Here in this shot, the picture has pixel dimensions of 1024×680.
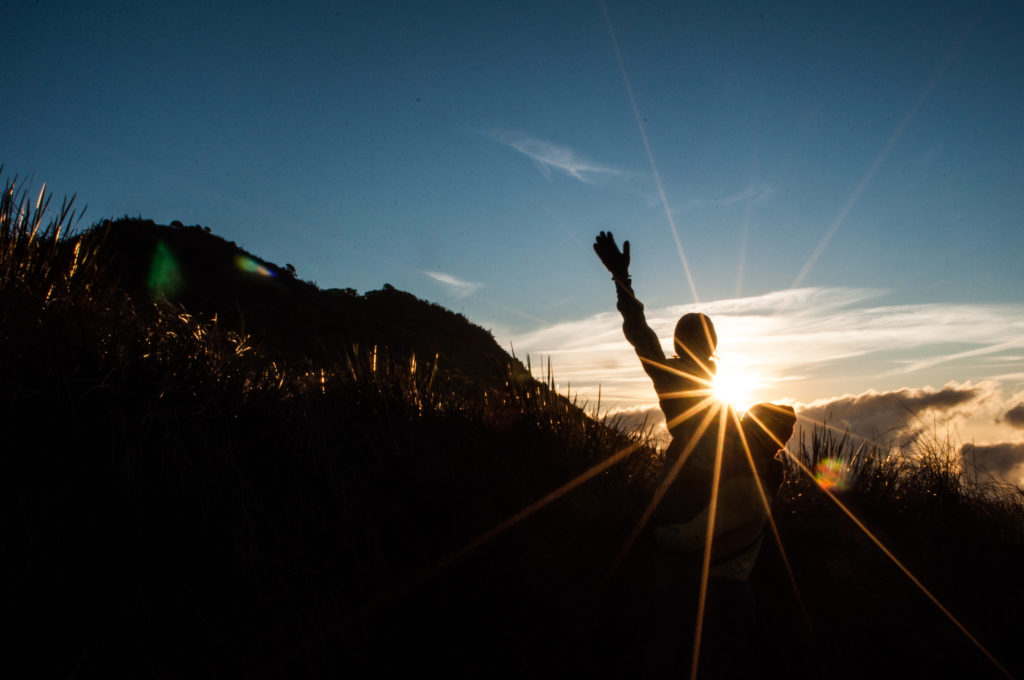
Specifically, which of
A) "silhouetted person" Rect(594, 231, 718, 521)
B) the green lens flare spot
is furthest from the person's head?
the green lens flare spot

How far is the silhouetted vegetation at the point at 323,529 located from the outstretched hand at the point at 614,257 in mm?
1901

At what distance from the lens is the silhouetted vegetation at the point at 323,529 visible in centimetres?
270

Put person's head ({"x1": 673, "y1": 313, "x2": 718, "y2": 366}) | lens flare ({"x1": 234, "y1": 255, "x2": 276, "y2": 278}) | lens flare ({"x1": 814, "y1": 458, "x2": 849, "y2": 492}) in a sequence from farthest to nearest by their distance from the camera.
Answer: lens flare ({"x1": 234, "y1": 255, "x2": 276, "y2": 278})
lens flare ({"x1": 814, "y1": 458, "x2": 849, "y2": 492})
person's head ({"x1": 673, "y1": 313, "x2": 718, "y2": 366})

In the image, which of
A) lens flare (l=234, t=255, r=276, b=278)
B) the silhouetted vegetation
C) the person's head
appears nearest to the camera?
the silhouetted vegetation

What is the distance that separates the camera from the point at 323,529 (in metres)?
3.23

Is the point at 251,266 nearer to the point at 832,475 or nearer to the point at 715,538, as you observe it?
the point at 832,475

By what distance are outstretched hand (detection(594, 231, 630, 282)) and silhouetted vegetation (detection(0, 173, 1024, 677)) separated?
190 centimetres

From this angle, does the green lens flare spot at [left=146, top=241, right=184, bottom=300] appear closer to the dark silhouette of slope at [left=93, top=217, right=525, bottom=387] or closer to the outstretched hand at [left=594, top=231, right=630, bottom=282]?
the dark silhouette of slope at [left=93, top=217, right=525, bottom=387]

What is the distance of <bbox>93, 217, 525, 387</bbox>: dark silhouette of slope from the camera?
21766mm

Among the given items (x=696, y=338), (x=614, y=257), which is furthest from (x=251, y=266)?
(x=696, y=338)

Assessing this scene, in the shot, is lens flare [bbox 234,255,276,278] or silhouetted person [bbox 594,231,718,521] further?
lens flare [bbox 234,255,276,278]

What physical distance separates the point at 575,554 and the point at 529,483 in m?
0.63

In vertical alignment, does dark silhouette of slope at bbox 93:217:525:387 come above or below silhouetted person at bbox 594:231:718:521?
above

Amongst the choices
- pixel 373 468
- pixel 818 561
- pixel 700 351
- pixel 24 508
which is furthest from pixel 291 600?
pixel 818 561
